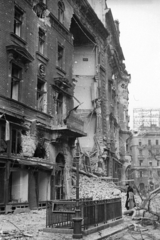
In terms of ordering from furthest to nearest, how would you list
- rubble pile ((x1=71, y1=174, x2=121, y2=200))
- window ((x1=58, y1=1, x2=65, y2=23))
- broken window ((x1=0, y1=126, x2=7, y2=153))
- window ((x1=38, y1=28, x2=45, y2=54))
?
window ((x1=58, y1=1, x2=65, y2=23)) → rubble pile ((x1=71, y1=174, x2=121, y2=200)) → window ((x1=38, y1=28, x2=45, y2=54)) → broken window ((x1=0, y1=126, x2=7, y2=153))

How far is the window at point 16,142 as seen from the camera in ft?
67.1

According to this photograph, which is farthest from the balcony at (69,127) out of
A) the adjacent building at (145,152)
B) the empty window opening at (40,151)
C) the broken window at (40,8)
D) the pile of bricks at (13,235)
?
the adjacent building at (145,152)

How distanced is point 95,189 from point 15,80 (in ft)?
39.4

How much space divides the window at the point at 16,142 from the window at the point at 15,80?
2.17 m

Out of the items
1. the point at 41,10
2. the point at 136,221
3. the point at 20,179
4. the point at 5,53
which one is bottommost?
the point at 136,221

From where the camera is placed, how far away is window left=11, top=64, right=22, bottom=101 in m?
21.4

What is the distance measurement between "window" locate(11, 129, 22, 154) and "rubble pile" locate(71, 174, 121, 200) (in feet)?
25.1

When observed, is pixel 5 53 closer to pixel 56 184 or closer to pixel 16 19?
pixel 16 19

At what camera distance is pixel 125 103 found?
5853 centimetres

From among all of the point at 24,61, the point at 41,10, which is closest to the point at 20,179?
the point at 24,61

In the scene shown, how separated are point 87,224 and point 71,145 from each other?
50.8 feet

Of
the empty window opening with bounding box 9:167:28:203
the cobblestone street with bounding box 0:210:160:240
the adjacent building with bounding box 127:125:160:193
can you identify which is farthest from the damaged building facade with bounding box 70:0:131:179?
the adjacent building with bounding box 127:125:160:193

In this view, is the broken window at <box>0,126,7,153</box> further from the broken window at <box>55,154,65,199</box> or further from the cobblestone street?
the broken window at <box>55,154,65,199</box>

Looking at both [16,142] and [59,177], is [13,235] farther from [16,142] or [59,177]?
[59,177]
